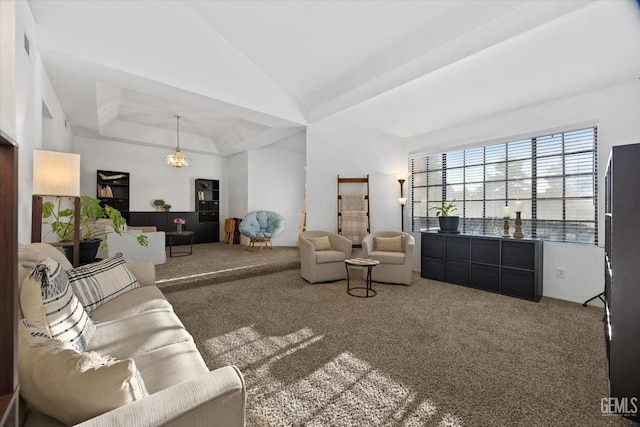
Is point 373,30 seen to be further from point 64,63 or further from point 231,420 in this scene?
point 231,420

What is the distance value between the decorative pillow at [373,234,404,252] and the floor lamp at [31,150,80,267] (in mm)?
3814

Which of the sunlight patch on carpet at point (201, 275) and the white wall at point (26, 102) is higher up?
the white wall at point (26, 102)

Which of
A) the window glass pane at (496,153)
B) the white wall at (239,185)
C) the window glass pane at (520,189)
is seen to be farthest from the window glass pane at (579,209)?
the white wall at (239,185)

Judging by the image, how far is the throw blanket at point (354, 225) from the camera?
5.15 metres

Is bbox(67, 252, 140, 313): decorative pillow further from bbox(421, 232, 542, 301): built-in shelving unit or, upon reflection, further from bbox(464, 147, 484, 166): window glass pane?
bbox(464, 147, 484, 166): window glass pane

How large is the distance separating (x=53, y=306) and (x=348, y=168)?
182 inches

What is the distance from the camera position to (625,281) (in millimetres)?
1564

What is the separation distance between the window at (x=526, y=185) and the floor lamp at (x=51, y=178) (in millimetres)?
5070

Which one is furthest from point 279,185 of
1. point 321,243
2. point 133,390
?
point 133,390

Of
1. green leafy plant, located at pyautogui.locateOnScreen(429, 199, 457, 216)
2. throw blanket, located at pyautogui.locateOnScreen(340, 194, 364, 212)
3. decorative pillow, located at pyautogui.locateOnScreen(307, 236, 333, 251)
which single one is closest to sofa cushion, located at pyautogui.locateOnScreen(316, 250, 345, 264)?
decorative pillow, located at pyautogui.locateOnScreen(307, 236, 333, 251)

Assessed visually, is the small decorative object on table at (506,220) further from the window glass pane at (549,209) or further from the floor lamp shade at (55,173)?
the floor lamp shade at (55,173)

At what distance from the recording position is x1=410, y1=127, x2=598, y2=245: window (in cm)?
360

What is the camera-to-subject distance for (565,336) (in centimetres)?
252

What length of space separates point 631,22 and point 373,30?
7.25 ft
